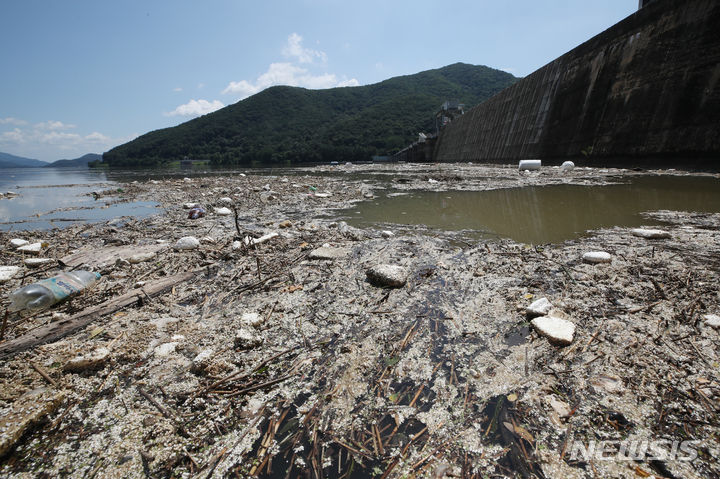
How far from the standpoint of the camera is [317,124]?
264 feet

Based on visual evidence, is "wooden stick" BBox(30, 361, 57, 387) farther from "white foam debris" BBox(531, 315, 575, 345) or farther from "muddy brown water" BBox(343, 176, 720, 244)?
"muddy brown water" BBox(343, 176, 720, 244)

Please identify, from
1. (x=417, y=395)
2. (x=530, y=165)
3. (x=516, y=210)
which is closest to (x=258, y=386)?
(x=417, y=395)

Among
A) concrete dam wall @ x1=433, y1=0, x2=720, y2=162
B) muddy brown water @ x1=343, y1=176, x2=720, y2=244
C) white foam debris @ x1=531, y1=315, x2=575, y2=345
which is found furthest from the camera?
concrete dam wall @ x1=433, y1=0, x2=720, y2=162

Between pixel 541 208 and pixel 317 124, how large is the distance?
273 feet

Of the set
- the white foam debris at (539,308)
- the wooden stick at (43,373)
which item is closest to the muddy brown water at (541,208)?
the white foam debris at (539,308)

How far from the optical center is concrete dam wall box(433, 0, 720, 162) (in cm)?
855

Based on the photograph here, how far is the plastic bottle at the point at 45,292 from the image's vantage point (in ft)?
7.11

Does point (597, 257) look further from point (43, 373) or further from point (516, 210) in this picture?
point (43, 373)

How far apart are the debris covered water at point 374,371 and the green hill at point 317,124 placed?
59930mm

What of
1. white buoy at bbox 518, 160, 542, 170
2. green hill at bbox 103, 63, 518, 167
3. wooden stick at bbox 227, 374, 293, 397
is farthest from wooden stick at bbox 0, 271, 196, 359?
green hill at bbox 103, 63, 518, 167

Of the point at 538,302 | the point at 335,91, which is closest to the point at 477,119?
the point at 538,302

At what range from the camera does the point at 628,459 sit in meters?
0.99

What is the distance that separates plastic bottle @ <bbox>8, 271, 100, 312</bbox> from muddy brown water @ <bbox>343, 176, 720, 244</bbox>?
10.1 ft

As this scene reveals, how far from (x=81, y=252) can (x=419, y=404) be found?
4194 millimetres
